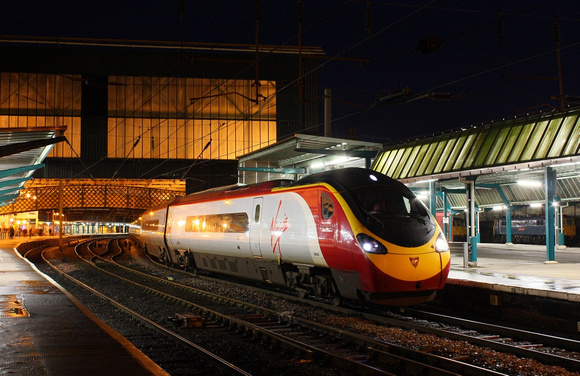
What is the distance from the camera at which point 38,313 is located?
12.0m

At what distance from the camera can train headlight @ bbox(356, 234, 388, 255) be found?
1175cm

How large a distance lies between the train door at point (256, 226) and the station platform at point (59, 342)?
16.5 ft

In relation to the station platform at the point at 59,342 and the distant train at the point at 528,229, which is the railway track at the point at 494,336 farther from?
the distant train at the point at 528,229

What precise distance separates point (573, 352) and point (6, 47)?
55640 mm

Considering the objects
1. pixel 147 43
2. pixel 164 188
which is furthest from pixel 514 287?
pixel 164 188

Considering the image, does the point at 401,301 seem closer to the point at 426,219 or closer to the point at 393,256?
the point at 393,256

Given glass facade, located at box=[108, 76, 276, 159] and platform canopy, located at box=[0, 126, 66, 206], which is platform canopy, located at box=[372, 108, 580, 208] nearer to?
platform canopy, located at box=[0, 126, 66, 206]

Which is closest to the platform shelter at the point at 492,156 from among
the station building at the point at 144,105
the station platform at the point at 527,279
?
the station platform at the point at 527,279

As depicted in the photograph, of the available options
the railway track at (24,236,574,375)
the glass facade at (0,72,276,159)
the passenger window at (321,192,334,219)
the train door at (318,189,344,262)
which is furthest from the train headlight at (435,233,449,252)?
the glass facade at (0,72,276,159)

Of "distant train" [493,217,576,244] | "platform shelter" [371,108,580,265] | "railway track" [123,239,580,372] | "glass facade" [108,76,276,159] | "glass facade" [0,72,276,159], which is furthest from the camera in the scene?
"glass facade" [108,76,276,159]

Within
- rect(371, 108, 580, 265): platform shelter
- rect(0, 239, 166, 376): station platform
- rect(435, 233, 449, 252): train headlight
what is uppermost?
rect(371, 108, 580, 265): platform shelter

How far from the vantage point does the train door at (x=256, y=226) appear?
16359 mm

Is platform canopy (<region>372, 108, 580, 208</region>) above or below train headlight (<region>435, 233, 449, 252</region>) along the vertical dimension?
above

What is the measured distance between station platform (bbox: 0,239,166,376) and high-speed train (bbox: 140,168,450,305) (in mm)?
4965
